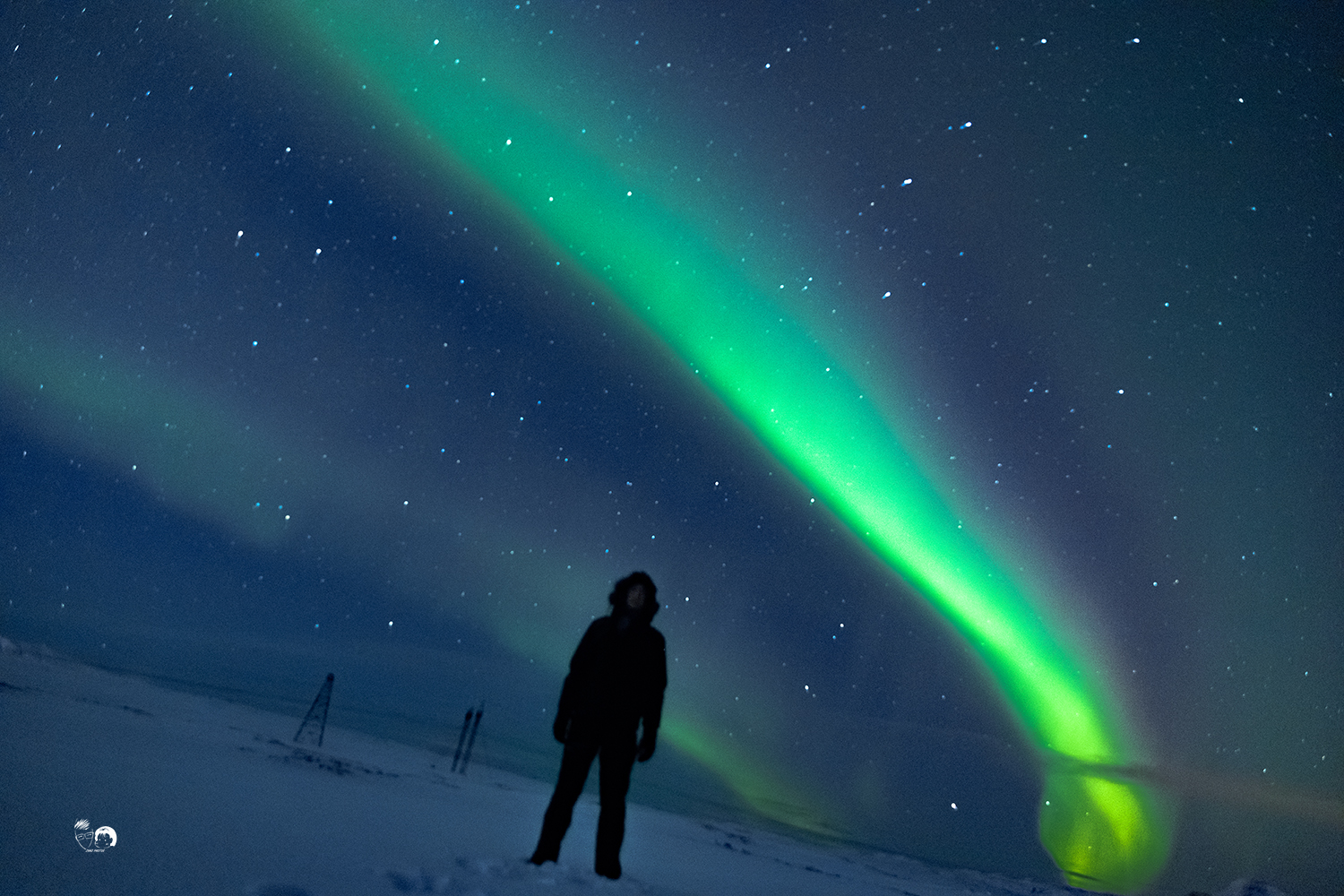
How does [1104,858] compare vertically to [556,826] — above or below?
below

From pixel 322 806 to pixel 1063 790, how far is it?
163m

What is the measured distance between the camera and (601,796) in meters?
4.28

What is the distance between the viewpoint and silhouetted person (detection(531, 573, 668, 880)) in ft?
13.8

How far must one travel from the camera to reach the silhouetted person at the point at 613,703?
4.20 metres

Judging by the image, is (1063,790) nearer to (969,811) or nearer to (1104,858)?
(969,811)

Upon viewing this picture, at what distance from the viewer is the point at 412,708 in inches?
2484

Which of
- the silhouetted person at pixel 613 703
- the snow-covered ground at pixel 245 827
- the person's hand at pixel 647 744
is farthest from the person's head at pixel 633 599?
the snow-covered ground at pixel 245 827

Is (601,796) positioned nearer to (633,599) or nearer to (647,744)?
(647,744)

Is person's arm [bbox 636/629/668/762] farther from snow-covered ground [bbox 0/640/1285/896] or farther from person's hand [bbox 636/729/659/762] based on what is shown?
snow-covered ground [bbox 0/640/1285/896]

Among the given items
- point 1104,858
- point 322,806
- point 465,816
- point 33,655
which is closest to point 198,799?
point 322,806

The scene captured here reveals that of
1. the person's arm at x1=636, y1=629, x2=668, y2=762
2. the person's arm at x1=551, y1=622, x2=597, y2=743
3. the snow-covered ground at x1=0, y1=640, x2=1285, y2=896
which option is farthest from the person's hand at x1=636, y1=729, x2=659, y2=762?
the snow-covered ground at x1=0, y1=640, x2=1285, y2=896

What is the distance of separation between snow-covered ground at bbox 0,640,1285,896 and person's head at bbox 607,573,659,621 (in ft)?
4.66

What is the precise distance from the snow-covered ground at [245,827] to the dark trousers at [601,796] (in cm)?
13

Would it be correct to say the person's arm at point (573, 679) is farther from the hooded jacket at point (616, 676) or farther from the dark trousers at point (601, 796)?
the dark trousers at point (601, 796)
